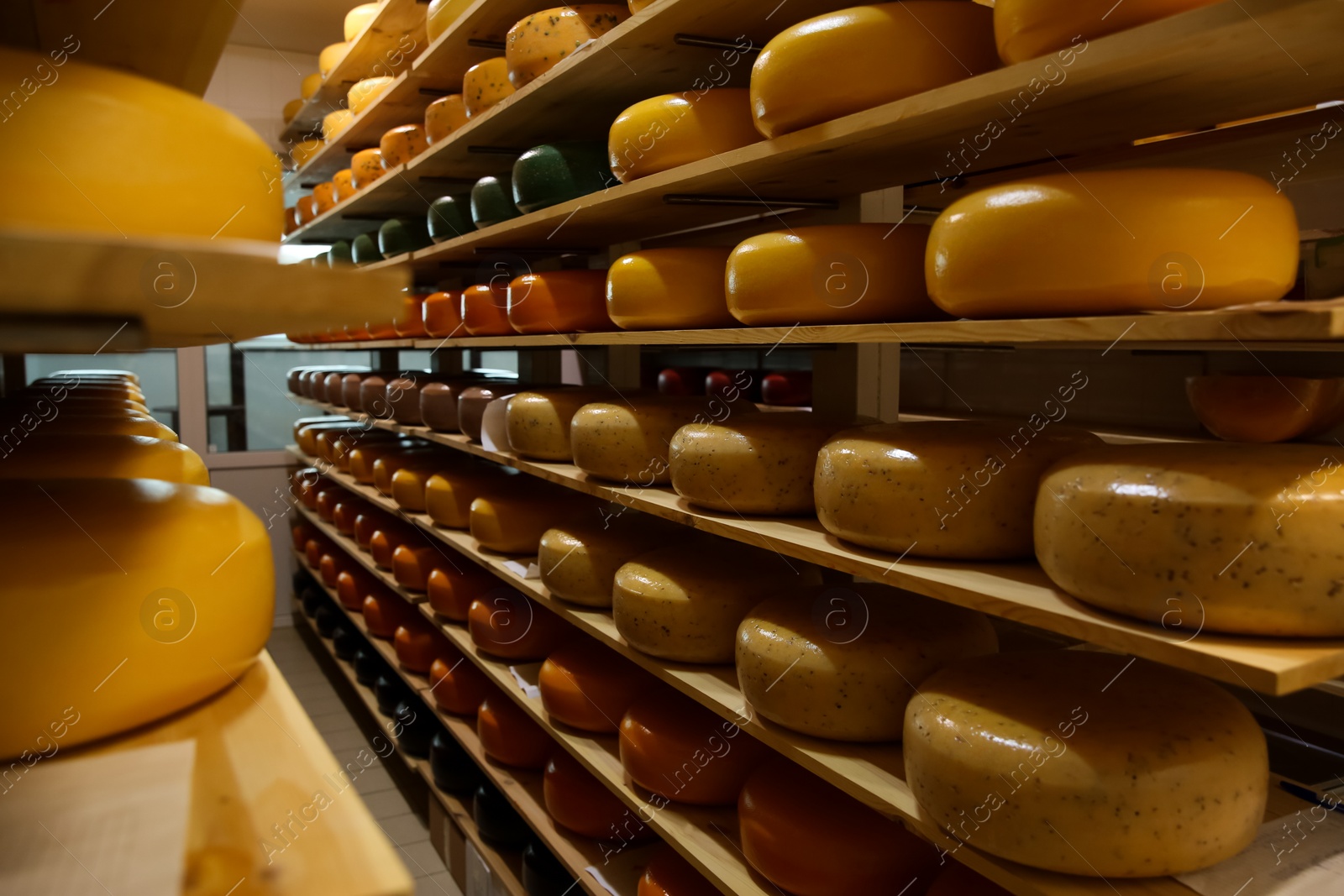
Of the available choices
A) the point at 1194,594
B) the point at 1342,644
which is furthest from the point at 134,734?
the point at 1342,644

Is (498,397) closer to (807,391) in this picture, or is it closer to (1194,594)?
(807,391)


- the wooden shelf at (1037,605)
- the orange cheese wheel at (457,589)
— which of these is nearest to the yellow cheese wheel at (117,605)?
the wooden shelf at (1037,605)

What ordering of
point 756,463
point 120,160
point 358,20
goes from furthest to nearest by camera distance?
point 358,20 < point 756,463 < point 120,160

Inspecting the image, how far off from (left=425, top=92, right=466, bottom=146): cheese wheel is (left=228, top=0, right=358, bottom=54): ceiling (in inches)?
86.1

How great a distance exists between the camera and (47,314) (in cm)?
48

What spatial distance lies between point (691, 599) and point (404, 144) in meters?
2.16

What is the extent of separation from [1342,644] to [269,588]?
94cm

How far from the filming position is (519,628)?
256 cm

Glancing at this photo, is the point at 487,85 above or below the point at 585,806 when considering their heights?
above

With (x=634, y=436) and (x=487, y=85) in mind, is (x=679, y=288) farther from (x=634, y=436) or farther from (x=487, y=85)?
(x=487, y=85)

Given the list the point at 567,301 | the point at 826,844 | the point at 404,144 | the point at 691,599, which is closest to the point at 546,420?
the point at 567,301

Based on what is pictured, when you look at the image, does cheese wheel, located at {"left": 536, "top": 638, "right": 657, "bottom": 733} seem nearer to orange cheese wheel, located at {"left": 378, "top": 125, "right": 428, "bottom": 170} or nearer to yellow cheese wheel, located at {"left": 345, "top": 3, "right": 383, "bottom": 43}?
orange cheese wheel, located at {"left": 378, "top": 125, "right": 428, "bottom": 170}

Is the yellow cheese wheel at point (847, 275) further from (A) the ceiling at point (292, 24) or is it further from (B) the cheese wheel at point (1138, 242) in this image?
(A) the ceiling at point (292, 24)

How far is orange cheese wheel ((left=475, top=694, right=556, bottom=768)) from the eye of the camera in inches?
99.6
